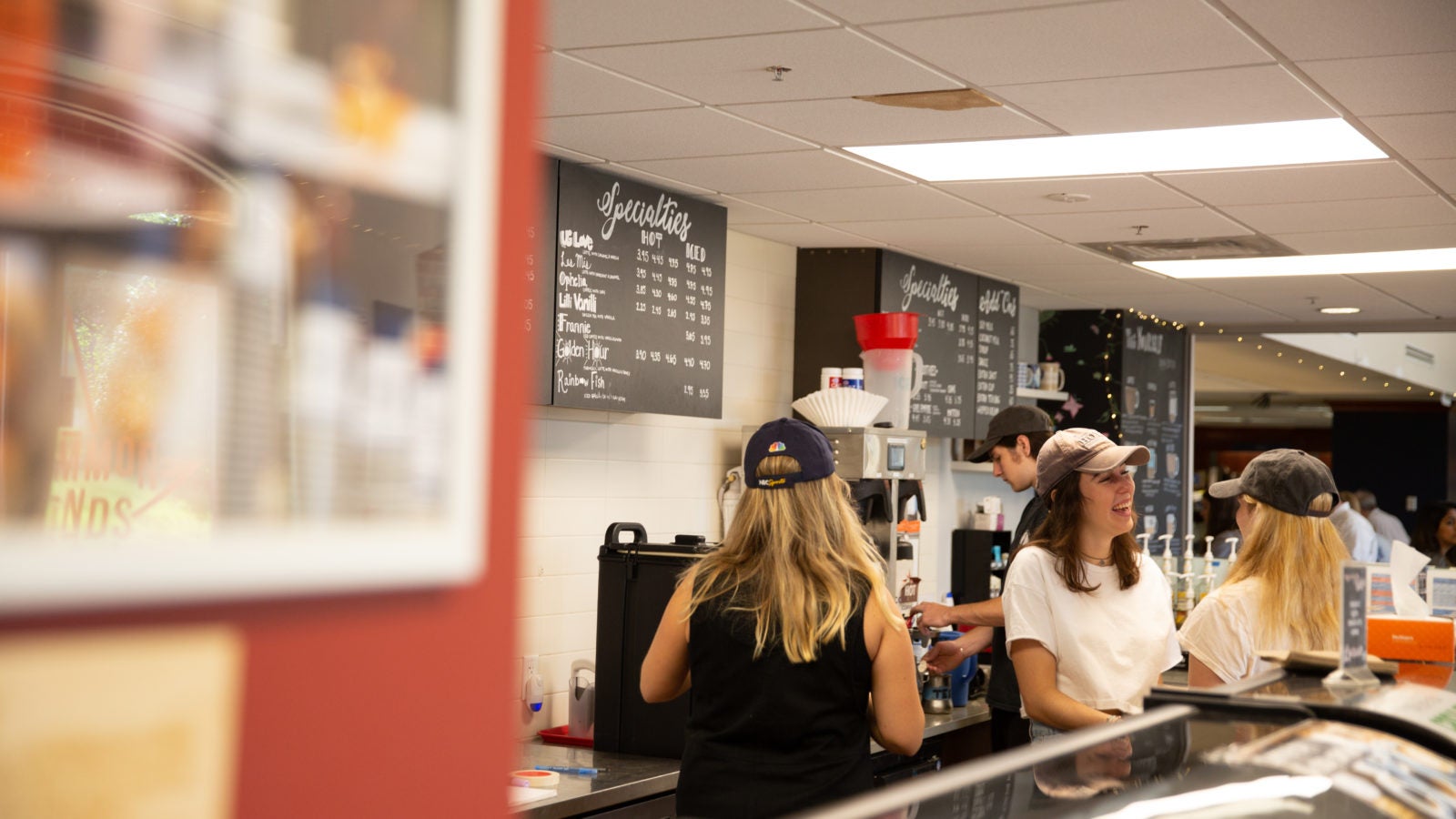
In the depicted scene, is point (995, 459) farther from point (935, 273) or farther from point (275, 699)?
point (275, 699)

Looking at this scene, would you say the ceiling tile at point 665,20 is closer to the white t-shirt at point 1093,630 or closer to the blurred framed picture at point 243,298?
the white t-shirt at point 1093,630

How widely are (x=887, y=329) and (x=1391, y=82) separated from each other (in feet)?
8.54

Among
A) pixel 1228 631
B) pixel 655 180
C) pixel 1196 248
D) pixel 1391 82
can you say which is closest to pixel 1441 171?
pixel 1391 82

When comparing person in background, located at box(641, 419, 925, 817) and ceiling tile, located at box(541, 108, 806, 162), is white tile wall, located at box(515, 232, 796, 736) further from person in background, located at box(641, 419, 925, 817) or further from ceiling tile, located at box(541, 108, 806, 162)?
person in background, located at box(641, 419, 925, 817)

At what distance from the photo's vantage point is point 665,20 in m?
2.86

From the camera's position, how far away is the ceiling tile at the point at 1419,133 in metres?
3.48

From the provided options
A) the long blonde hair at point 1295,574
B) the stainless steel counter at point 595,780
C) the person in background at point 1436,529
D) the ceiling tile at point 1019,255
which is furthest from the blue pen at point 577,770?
the person in background at point 1436,529

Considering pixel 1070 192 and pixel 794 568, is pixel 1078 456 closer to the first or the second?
pixel 794 568

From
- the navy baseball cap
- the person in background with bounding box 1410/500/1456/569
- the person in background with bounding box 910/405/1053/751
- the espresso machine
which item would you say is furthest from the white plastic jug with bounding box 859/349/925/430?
the person in background with bounding box 1410/500/1456/569

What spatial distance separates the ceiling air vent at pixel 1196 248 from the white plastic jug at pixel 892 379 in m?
0.91

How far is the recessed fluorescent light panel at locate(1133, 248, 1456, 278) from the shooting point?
5602 mm

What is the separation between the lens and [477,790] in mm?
746

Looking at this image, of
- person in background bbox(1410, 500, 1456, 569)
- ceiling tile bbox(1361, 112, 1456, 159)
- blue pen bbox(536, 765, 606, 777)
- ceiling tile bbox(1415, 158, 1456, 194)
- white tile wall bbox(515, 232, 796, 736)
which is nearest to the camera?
ceiling tile bbox(1361, 112, 1456, 159)

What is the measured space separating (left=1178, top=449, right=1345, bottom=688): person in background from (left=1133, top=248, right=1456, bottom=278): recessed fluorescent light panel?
3.21 metres
